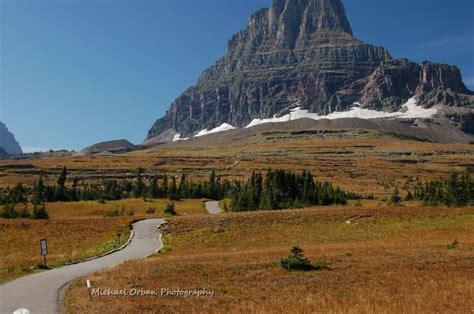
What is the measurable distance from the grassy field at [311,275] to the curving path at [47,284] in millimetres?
964

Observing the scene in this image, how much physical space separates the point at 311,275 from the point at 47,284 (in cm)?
1283

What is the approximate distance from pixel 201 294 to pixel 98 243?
88.8 feet

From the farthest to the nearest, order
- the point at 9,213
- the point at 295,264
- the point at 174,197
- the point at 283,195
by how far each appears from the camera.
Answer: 1. the point at 174,197
2. the point at 283,195
3. the point at 9,213
4. the point at 295,264

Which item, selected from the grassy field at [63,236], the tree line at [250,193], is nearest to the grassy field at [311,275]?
the grassy field at [63,236]

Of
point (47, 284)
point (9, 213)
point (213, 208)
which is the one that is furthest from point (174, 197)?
point (47, 284)

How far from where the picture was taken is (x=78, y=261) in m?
30.7

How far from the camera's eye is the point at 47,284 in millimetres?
21438

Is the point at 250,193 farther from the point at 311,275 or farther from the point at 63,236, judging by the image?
the point at 311,275

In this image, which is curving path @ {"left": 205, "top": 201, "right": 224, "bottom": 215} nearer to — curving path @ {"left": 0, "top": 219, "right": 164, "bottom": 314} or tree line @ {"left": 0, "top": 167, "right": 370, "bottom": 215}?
tree line @ {"left": 0, "top": 167, "right": 370, "bottom": 215}

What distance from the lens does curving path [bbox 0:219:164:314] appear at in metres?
17.1

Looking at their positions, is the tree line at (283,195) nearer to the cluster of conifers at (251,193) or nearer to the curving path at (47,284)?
the cluster of conifers at (251,193)

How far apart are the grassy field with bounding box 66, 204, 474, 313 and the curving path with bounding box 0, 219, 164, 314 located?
96 cm

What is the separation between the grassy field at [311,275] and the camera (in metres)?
16.4

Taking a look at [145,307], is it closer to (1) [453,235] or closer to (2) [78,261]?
(2) [78,261]
